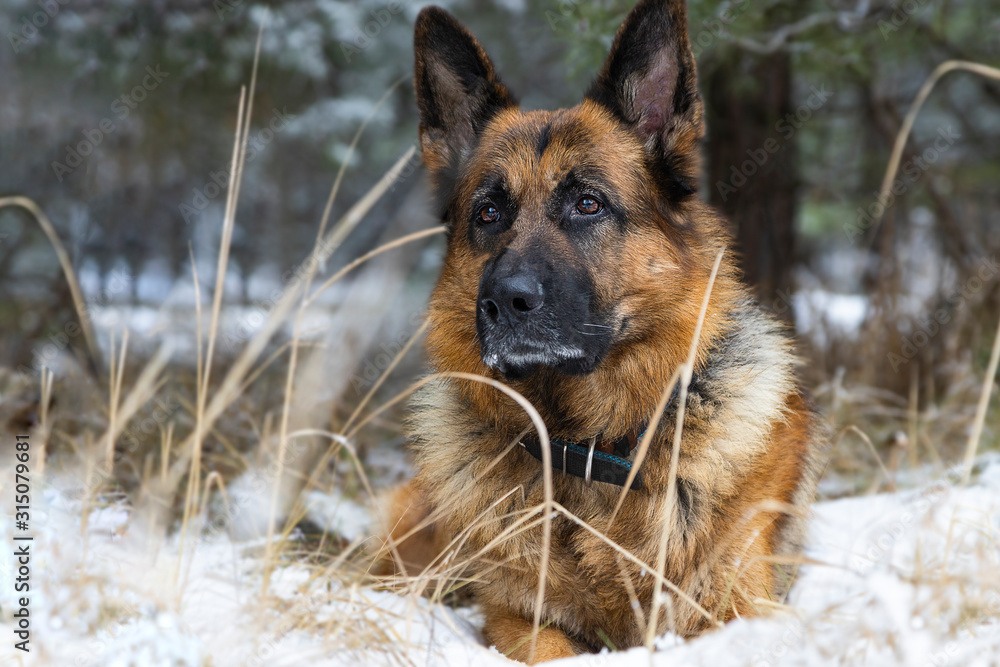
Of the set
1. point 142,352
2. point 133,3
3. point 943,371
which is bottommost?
point 943,371

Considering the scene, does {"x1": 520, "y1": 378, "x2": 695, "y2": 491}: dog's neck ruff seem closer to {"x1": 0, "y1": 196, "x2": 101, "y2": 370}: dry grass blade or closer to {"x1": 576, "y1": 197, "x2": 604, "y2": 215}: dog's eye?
{"x1": 576, "y1": 197, "x2": 604, "y2": 215}: dog's eye

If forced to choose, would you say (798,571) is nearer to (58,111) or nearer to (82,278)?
(82,278)

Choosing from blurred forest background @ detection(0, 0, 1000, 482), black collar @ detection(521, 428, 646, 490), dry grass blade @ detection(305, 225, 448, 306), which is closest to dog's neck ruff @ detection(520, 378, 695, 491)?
black collar @ detection(521, 428, 646, 490)

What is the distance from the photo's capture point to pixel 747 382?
9.45 feet

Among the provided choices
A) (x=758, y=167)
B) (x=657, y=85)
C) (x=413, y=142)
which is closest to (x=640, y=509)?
(x=657, y=85)

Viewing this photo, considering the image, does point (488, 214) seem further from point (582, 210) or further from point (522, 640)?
point (522, 640)

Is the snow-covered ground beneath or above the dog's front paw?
above

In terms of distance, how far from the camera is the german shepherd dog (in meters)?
2.60

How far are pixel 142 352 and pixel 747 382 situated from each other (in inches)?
181

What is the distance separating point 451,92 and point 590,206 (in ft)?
2.91

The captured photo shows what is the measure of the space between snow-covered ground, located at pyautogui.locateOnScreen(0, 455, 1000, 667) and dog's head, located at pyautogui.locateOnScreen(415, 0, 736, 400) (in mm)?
979

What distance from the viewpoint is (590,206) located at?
2.87 m

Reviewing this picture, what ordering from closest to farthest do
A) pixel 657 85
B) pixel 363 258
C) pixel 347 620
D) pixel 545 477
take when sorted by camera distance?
1. pixel 347 620
2. pixel 545 477
3. pixel 363 258
4. pixel 657 85

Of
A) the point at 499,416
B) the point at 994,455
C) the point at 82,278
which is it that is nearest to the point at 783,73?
the point at 994,455
